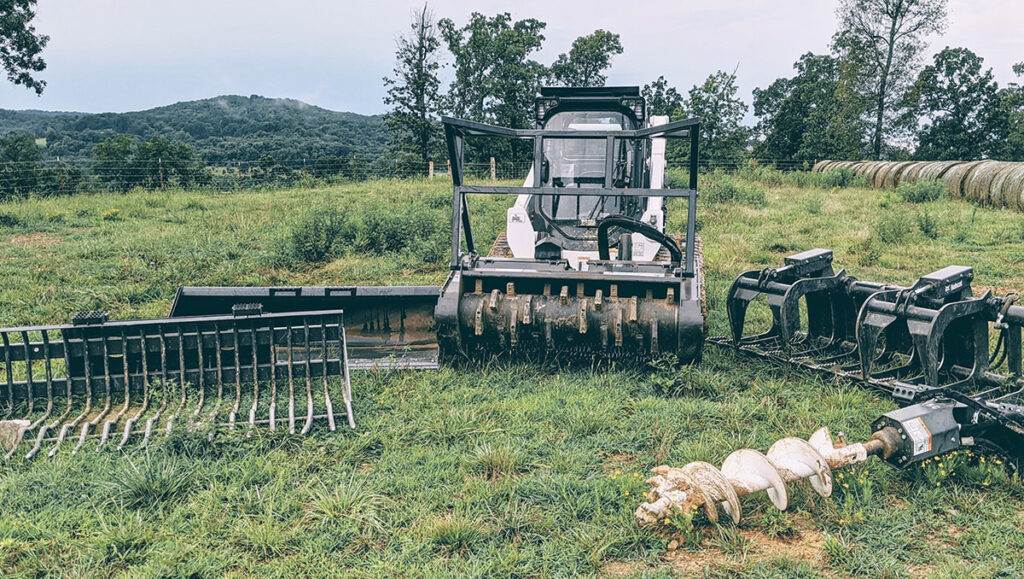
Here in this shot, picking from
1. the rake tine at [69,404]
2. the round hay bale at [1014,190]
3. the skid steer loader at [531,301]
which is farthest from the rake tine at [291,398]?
the round hay bale at [1014,190]

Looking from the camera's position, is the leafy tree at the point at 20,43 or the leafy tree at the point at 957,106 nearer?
the leafy tree at the point at 20,43

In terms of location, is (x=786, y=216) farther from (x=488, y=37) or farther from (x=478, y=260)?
(x=488, y=37)

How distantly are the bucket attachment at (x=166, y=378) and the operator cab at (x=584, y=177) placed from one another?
2826 mm

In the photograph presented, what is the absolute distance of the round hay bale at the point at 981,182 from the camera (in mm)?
15703

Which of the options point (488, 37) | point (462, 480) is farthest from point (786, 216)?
point (488, 37)

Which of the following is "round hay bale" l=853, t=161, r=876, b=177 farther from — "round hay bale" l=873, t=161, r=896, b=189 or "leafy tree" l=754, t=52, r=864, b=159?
"leafy tree" l=754, t=52, r=864, b=159

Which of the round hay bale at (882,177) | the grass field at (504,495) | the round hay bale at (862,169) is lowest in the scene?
Result: the grass field at (504,495)

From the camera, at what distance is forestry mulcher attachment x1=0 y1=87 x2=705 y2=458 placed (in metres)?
4.18

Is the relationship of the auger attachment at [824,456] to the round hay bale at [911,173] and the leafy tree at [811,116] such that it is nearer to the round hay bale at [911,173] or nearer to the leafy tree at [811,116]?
the round hay bale at [911,173]

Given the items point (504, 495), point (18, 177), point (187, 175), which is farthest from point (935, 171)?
point (18, 177)

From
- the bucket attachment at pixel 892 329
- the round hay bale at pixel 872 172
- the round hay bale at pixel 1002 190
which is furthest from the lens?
the round hay bale at pixel 872 172

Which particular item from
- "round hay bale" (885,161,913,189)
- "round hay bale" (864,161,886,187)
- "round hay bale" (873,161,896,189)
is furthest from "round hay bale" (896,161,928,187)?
"round hay bale" (864,161,886,187)

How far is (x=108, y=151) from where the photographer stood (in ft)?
99.9

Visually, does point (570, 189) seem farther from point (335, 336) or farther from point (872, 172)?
point (872, 172)
